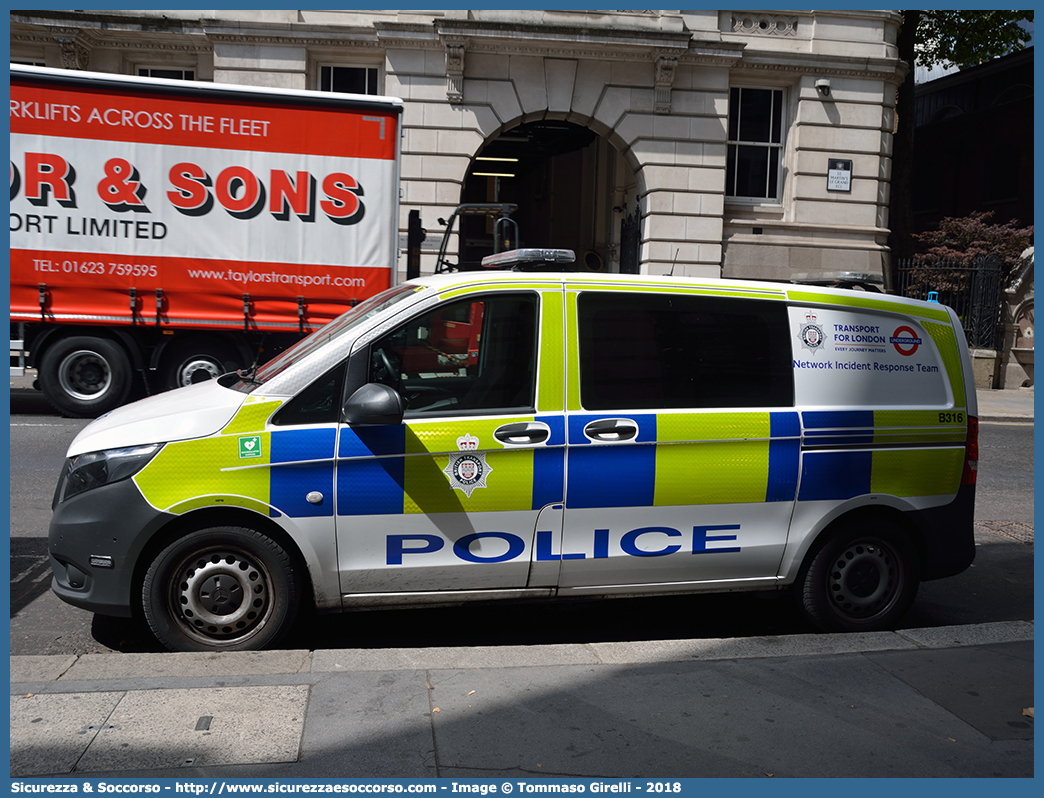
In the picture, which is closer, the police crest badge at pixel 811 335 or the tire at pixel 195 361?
the police crest badge at pixel 811 335

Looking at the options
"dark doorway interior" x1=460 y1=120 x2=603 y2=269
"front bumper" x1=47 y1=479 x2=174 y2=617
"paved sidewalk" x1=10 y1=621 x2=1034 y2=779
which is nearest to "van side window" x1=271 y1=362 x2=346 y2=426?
"front bumper" x1=47 y1=479 x2=174 y2=617

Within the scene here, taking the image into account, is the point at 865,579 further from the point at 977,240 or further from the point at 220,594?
the point at 977,240

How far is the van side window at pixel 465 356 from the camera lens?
4.49m

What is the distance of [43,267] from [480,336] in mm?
9077

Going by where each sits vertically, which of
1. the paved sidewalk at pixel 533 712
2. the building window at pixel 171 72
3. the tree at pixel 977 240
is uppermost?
the building window at pixel 171 72

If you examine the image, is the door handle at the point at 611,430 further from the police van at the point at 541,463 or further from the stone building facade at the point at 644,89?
the stone building facade at the point at 644,89

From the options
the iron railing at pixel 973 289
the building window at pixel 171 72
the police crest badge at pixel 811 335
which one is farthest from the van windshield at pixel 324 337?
the iron railing at pixel 973 289

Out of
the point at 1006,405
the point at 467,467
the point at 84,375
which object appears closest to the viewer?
the point at 467,467

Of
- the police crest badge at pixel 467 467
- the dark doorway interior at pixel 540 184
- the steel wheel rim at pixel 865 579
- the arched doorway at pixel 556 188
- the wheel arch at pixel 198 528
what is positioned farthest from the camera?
the dark doorway interior at pixel 540 184

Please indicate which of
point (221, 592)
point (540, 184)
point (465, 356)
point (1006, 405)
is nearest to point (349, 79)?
point (540, 184)

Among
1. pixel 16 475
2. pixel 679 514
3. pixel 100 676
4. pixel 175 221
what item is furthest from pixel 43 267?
pixel 679 514

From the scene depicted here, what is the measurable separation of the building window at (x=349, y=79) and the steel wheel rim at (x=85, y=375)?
977 cm

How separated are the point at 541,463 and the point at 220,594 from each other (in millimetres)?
1600

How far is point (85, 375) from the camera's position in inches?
470
